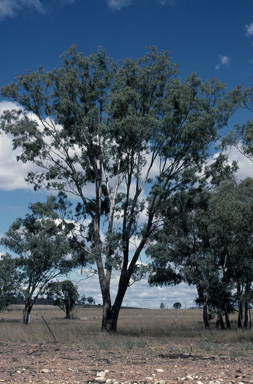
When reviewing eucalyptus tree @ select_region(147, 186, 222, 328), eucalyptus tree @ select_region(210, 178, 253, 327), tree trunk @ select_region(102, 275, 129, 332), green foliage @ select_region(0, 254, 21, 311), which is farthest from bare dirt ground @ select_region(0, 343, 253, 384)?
green foliage @ select_region(0, 254, 21, 311)

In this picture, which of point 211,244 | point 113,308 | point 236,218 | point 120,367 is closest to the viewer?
point 120,367

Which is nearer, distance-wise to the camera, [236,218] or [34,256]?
[236,218]

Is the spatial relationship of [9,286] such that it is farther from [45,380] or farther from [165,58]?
[45,380]

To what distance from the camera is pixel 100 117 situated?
24688 millimetres

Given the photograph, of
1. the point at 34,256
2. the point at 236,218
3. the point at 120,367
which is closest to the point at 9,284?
the point at 34,256

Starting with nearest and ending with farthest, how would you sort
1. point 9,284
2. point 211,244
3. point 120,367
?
1. point 120,367
2. point 211,244
3. point 9,284

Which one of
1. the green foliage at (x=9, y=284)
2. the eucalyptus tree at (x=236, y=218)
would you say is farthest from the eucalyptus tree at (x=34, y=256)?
the eucalyptus tree at (x=236, y=218)

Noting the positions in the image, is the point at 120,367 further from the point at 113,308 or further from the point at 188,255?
the point at 188,255

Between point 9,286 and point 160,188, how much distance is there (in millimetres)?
24665

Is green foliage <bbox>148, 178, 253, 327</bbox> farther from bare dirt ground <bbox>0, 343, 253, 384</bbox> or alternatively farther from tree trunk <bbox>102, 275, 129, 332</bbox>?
bare dirt ground <bbox>0, 343, 253, 384</bbox>

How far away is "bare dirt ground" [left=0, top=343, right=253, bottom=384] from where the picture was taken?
27.8 ft

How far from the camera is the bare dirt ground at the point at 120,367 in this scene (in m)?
8.48

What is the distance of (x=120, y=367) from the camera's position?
10.2 metres

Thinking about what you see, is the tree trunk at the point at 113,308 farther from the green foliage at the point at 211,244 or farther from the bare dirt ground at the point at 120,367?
the bare dirt ground at the point at 120,367
